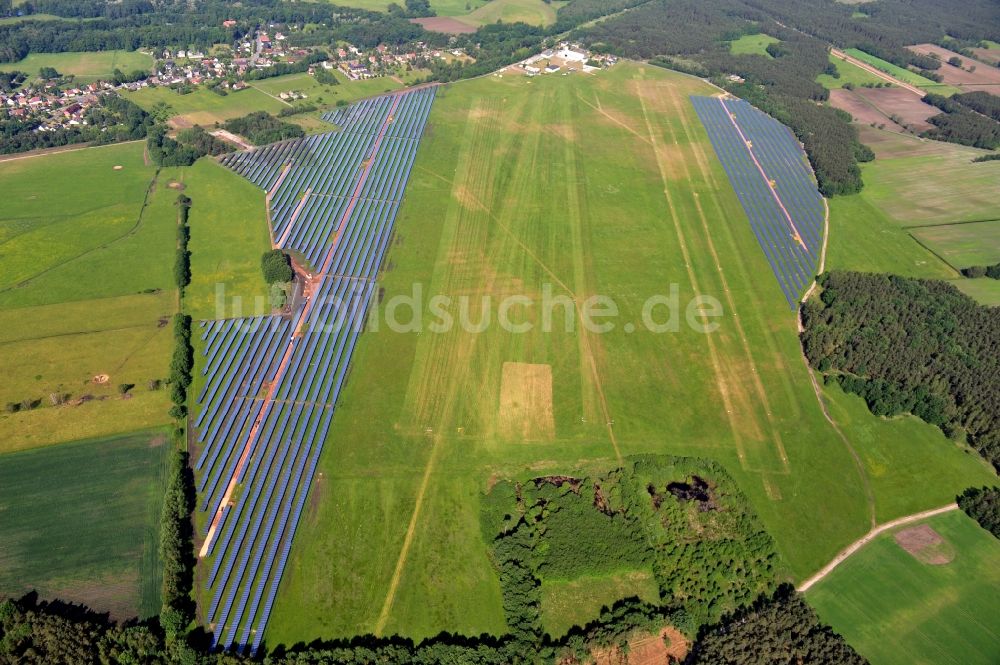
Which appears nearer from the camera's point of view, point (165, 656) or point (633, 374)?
point (165, 656)

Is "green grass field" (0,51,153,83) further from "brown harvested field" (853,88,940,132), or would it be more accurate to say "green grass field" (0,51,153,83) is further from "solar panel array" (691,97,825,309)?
"brown harvested field" (853,88,940,132)

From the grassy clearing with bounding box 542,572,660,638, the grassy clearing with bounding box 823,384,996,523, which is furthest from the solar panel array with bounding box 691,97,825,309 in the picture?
the grassy clearing with bounding box 542,572,660,638

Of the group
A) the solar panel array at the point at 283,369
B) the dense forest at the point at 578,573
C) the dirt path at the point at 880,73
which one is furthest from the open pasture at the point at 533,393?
the dirt path at the point at 880,73

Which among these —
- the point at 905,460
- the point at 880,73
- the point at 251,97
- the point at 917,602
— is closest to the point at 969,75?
the point at 880,73

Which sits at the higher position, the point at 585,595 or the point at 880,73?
the point at 880,73

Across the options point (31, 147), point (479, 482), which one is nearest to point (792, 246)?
point (479, 482)

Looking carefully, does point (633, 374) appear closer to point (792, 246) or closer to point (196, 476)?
point (792, 246)

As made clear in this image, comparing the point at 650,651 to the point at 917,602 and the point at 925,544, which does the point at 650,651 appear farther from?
the point at 925,544
